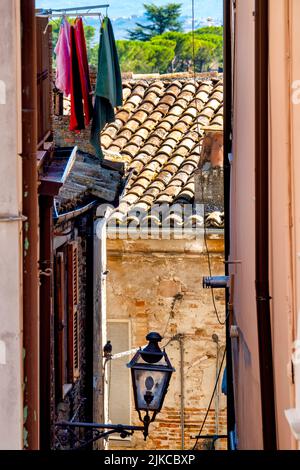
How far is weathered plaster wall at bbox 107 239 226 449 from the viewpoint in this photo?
43.7 ft

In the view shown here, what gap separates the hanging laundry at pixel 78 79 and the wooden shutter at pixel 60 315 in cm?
201

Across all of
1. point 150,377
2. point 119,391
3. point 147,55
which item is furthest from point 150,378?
point 147,55

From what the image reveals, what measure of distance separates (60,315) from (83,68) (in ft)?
10.5

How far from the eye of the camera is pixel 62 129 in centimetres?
1213

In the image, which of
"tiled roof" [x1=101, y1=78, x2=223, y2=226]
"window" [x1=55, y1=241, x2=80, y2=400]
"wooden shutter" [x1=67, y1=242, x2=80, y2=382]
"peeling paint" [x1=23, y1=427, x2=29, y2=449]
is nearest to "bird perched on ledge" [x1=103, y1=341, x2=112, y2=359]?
"tiled roof" [x1=101, y1=78, x2=223, y2=226]

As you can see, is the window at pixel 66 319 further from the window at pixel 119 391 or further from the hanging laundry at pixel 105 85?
the window at pixel 119 391

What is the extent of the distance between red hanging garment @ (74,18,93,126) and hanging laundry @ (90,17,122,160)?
0.25 m

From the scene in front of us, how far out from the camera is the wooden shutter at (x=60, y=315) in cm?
875

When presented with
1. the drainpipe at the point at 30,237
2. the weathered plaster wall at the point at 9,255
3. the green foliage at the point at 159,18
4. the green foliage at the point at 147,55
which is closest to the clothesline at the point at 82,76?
the drainpipe at the point at 30,237

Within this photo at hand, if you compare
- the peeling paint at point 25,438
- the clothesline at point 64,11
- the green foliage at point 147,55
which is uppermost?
the green foliage at point 147,55

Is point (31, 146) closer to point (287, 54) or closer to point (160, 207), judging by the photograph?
point (287, 54)

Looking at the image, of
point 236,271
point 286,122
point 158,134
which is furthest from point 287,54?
point 158,134

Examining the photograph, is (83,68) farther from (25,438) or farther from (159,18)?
(159,18)
